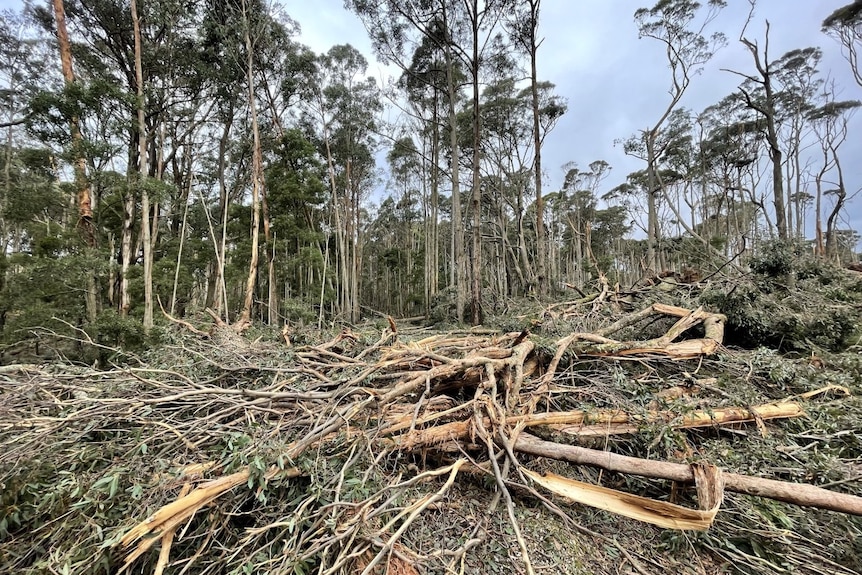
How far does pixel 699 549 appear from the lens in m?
1.83

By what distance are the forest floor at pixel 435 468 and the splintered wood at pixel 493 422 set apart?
1cm

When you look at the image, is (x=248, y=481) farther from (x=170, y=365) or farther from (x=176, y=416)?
(x=170, y=365)

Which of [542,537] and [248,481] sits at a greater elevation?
[248,481]

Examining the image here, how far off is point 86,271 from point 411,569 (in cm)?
799

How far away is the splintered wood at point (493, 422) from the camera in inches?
66.2

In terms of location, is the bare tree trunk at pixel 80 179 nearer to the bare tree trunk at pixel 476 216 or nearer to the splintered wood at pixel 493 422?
the splintered wood at pixel 493 422

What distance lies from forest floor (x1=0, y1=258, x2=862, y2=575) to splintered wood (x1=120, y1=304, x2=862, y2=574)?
1 centimetres

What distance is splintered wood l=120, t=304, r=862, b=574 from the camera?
168 centimetres

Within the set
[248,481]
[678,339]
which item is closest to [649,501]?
[248,481]

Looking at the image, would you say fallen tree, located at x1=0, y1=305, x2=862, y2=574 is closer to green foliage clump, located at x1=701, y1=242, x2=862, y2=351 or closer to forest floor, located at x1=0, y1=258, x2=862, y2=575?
forest floor, located at x1=0, y1=258, x2=862, y2=575

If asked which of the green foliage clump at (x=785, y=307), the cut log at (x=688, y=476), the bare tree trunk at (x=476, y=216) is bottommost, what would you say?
the cut log at (x=688, y=476)

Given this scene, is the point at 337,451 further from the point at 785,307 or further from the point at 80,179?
the point at 80,179

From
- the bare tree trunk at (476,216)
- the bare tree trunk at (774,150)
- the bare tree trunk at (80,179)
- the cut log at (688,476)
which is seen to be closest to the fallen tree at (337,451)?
the cut log at (688,476)

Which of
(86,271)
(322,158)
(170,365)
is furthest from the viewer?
(322,158)
